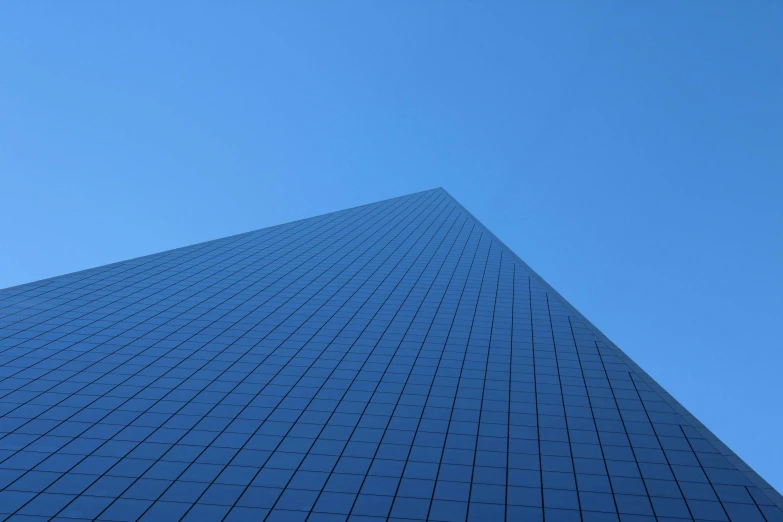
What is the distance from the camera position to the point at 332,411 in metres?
19.8

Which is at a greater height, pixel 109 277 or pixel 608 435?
pixel 109 277

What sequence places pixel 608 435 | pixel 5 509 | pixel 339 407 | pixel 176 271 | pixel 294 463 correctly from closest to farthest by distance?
pixel 5 509, pixel 294 463, pixel 608 435, pixel 339 407, pixel 176 271

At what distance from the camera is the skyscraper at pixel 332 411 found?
15.4 m

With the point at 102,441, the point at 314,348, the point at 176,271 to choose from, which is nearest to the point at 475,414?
the point at 314,348

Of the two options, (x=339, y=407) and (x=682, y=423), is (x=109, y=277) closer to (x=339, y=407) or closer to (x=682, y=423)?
(x=339, y=407)

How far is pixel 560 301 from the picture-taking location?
3194 centimetres

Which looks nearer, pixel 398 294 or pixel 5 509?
pixel 5 509

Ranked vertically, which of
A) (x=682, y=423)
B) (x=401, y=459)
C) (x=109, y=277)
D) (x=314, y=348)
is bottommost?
(x=401, y=459)

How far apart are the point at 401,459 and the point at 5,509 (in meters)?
8.75

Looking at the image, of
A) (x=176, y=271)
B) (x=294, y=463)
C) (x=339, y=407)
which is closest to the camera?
(x=294, y=463)

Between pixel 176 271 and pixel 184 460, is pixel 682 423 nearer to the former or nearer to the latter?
pixel 184 460

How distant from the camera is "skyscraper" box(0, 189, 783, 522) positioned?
1541 centimetres

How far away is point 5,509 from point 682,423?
17038mm

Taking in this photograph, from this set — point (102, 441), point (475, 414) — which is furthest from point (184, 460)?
point (475, 414)
